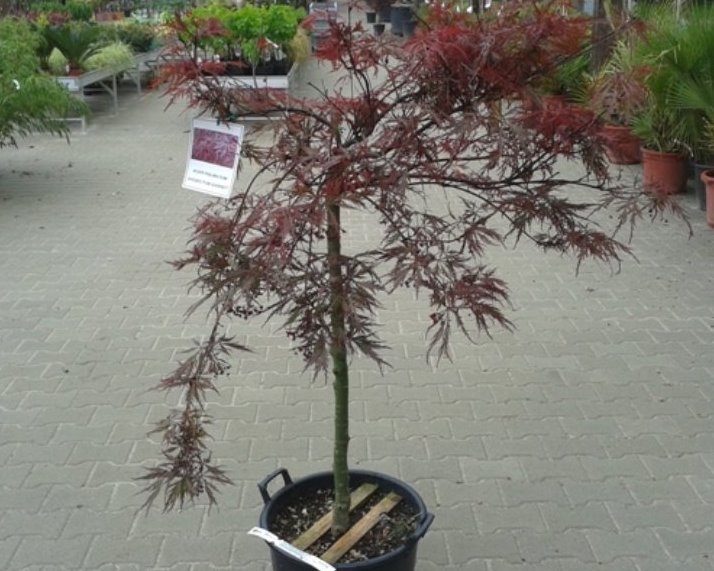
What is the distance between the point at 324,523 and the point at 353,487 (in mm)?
260

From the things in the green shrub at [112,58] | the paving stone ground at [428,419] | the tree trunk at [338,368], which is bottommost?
the paving stone ground at [428,419]

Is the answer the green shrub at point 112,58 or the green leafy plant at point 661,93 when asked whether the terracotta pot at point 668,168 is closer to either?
the green leafy plant at point 661,93

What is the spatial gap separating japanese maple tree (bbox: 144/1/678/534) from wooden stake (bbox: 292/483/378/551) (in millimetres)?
421

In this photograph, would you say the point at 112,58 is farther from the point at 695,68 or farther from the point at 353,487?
the point at 353,487

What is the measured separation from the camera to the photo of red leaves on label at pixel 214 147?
270cm

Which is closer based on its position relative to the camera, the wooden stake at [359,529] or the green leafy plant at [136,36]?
the wooden stake at [359,529]

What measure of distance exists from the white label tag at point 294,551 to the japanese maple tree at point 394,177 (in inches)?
9.8

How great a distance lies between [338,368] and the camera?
8.92 feet

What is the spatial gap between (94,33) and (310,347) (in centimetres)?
1231

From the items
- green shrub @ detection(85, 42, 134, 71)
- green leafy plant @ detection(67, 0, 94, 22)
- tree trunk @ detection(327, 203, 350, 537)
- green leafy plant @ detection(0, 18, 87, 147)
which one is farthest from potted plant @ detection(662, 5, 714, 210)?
green leafy plant @ detection(67, 0, 94, 22)

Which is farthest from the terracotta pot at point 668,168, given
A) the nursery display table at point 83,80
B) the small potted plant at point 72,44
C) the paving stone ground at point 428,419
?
the small potted plant at point 72,44

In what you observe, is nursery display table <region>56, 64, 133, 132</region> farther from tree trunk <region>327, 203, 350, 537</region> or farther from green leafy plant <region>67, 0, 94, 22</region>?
tree trunk <region>327, 203, 350, 537</region>

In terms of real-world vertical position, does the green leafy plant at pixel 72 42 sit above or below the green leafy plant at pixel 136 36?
above

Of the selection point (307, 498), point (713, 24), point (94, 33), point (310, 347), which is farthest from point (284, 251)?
point (94, 33)
